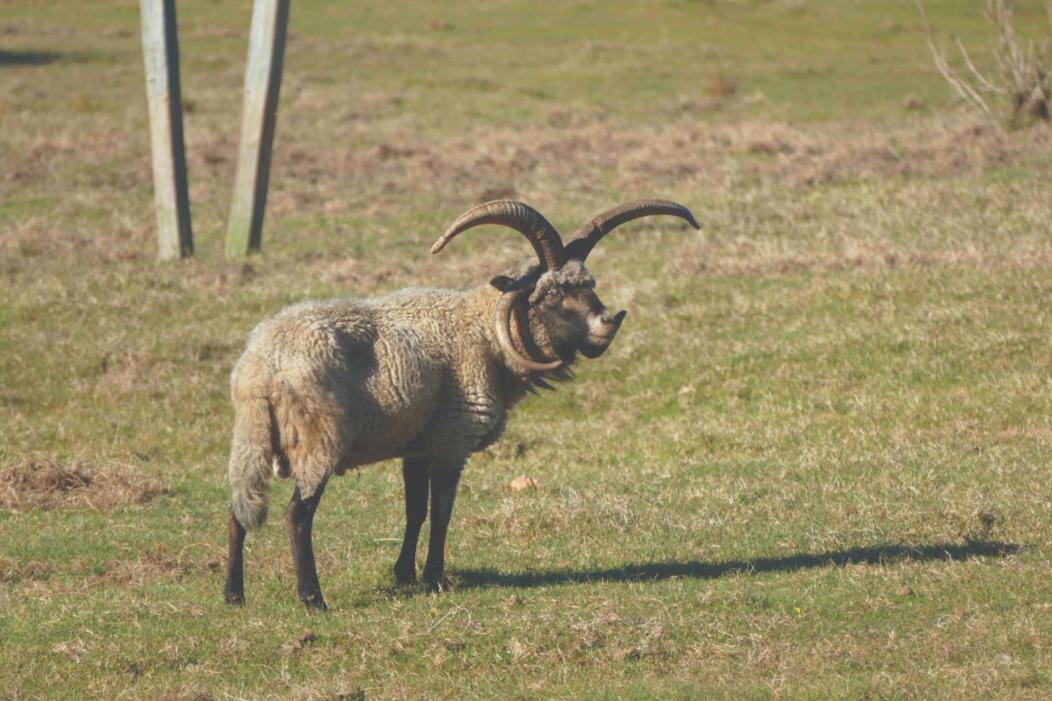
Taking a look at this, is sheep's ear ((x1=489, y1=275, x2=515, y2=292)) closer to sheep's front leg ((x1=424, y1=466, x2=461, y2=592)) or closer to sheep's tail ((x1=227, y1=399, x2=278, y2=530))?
sheep's front leg ((x1=424, y1=466, x2=461, y2=592))

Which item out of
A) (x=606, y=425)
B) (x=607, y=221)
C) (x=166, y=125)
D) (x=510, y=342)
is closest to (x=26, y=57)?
(x=166, y=125)

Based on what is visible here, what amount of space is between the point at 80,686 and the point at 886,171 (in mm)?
21319

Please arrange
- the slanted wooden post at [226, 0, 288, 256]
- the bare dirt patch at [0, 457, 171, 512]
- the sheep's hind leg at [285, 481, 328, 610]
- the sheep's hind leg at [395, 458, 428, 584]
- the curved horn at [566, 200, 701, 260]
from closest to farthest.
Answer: the sheep's hind leg at [285, 481, 328, 610], the sheep's hind leg at [395, 458, 428, 584], the curved horn at [566, 200, 701, 260], the bare dirt patch at [0, 457, 171, 512], the slanted wooden post at [226, 0, 288, 256]

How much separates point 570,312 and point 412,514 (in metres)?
1.88

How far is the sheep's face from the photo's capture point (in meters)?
11.1

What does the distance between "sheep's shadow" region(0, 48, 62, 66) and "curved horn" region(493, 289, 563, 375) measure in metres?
40.4

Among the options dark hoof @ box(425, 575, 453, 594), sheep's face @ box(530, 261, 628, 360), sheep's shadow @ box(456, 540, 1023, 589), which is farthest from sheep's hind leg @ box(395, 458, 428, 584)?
A: sheep's face @ box(530, 261, 628, 360)

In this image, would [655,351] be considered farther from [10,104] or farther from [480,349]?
[10,104]

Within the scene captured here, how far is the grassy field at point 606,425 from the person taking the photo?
8.95 metres

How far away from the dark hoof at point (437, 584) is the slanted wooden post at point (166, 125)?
13678 mm

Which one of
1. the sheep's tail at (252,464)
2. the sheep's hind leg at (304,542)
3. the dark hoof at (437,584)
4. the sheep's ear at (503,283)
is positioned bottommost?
the dark hoof at (437,584)

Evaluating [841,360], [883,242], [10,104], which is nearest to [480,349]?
[841,360]

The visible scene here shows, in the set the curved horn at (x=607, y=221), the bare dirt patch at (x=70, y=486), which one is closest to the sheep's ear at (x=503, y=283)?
the curved horn at (x=607, y=221)

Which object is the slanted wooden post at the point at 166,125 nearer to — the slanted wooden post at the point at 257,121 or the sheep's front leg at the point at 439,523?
the slanted wooden post at the point at 257,121
